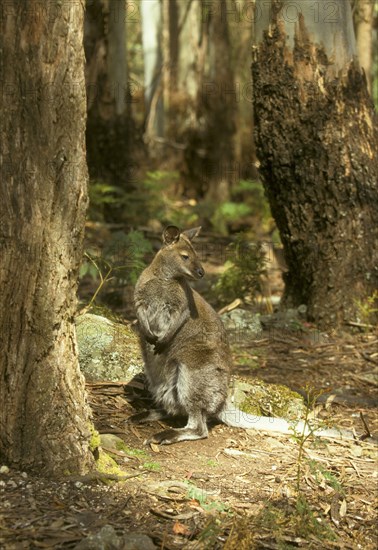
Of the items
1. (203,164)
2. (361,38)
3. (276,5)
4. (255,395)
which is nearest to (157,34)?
(203,164)

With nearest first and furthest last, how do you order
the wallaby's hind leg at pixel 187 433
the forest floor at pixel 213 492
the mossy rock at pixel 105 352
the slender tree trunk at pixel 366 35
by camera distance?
1. the forest floor at pixel 213 492
2. the wallaby's hind leg at pixel 187 433
3. the mossy rock at pixel 105 352
4. the slender tree trunk at pixel 366 35

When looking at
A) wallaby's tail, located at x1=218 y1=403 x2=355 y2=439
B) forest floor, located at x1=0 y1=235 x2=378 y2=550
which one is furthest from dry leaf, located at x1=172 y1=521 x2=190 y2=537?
wallaby's tail, located at x1=218 y1=403 x2=355 y2=439

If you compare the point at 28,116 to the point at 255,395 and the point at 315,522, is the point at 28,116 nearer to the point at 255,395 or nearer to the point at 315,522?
the point at 315,522

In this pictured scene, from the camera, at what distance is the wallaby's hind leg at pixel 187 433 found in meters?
5.46

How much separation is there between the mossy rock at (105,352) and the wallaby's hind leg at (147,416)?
A: 0.61m

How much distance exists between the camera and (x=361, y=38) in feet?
43.7

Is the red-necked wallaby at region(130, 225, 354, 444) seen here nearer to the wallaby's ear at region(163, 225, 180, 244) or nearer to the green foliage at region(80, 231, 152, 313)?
the wallaby's ear at region(163, 225, 180, 244)

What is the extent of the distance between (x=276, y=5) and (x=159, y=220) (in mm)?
5204

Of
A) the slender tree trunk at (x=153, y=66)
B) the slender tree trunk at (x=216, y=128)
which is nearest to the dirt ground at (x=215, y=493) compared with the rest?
the slender tree trunk at (x=216, y=128)

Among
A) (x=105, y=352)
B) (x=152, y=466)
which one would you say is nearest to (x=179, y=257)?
(x=105, y=352)

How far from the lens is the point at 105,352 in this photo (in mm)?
6559

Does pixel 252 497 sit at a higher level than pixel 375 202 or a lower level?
lower

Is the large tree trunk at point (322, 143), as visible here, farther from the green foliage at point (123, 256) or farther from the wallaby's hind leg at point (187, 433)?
the wallaby's hind leg at point (187, 433)

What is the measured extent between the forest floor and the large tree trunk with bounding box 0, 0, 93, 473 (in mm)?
275
